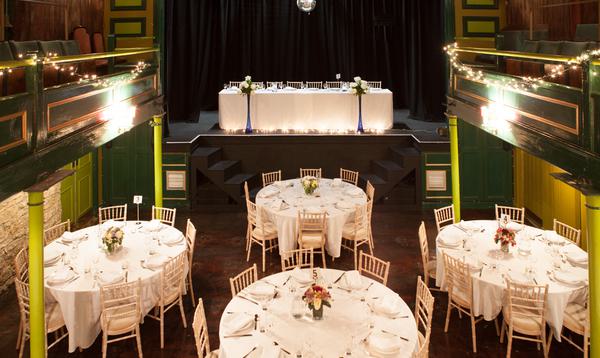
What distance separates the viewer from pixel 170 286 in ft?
19.4

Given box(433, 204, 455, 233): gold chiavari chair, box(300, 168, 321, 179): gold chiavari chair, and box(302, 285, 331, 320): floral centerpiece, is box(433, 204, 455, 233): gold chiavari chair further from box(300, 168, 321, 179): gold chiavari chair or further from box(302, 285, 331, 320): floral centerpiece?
box(302, 285, 331, 320): floral centerpiece

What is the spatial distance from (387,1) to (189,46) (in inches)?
225

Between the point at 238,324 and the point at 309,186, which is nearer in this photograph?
the point at 238,324

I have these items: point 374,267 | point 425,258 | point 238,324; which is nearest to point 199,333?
point 238,324

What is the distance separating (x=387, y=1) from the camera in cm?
1488

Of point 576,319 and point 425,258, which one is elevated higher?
point 425,258

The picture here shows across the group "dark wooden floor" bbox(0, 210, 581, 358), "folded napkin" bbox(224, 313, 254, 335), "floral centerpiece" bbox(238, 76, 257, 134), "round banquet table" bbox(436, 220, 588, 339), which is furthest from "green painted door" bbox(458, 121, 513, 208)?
"folded napkin" bbox(224, 313, 254, 335)

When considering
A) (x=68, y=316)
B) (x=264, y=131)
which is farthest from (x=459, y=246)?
(x=264, y=131)

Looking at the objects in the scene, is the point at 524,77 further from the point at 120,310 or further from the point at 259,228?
the point at 120,310

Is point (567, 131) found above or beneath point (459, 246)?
above

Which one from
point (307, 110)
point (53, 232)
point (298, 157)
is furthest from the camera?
point (307, 110)

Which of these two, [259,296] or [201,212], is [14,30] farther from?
[259,296]

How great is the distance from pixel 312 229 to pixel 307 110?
5.21m

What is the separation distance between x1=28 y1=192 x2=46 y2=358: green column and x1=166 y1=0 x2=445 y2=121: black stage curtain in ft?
33.2
